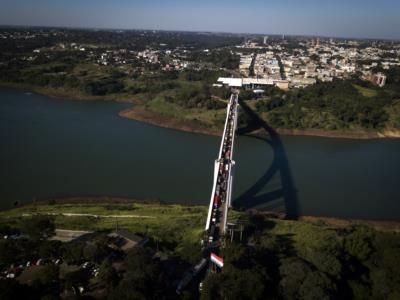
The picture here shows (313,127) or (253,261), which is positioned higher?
(253,261)

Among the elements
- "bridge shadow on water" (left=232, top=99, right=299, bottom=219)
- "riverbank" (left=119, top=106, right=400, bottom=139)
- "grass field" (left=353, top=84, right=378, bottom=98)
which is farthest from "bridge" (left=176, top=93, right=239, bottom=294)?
"grass field" (left=353, top=84, right=378, bottom=98)

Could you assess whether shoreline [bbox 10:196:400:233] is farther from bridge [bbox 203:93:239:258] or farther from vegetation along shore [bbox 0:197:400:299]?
bridge [bbox 203:93:239:258]

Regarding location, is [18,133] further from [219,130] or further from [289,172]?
[289,172]

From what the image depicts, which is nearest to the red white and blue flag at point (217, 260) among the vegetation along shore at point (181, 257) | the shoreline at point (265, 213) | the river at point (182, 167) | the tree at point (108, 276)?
the vegetation along shore at point (181, 257)

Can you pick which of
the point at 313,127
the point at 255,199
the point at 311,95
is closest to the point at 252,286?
the point at 255,199

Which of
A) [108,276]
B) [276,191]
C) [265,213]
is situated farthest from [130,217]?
[276,191]

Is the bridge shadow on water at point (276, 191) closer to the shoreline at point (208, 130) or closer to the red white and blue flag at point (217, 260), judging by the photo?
the shoreline at point (208, 130)
